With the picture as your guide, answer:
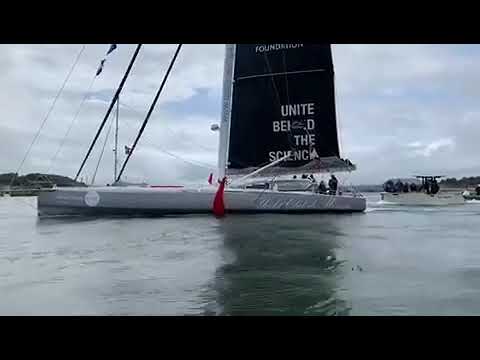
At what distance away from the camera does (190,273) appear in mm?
6742

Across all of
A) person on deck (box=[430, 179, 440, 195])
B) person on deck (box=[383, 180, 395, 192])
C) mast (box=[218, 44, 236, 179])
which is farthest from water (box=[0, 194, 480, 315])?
person on deck (box=[383, 180, 395, 192])

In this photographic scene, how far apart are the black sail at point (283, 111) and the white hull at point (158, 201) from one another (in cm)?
228

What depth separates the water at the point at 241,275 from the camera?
4.70m

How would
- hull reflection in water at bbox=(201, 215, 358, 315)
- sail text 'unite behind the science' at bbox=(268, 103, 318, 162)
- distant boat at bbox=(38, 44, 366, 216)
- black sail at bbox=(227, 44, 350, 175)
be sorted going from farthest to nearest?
sail text 'unite behind the science' at bbox=(268, 103, 318, 162), black sail at bbox=(227, 44, 350, 175), distant boat at bbox=(38, 44, 366, 216), hull reflection in water at bbox=(201, 215, 358, 315)

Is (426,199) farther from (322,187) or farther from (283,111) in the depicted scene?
(283,111)

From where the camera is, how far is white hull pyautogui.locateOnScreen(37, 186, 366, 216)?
20109 millimetres

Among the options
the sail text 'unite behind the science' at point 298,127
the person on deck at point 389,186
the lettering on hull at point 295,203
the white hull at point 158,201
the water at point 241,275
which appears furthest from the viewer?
the person on deck at point 389,186

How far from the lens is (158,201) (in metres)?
20.3

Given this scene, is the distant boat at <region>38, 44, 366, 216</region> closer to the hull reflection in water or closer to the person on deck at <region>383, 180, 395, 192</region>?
the hull reflection in water

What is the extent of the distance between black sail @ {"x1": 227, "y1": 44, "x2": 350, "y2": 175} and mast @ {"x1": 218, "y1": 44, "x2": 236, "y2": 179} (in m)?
0.28

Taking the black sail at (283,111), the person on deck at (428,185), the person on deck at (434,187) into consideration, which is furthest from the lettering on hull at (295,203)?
the person on deck at (434,187)

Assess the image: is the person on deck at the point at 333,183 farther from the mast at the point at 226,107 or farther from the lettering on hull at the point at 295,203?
the mast at the point at 226,107

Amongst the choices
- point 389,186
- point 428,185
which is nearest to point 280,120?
point 428,185

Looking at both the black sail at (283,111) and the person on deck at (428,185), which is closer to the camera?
the black sail at (283,111)
